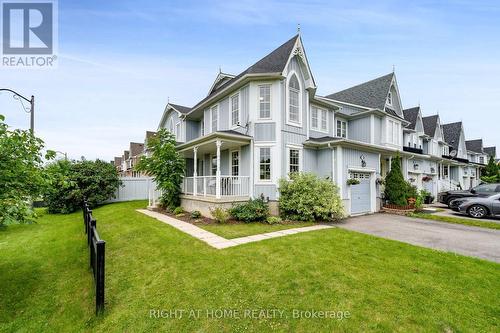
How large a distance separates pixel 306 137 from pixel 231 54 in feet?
31.0

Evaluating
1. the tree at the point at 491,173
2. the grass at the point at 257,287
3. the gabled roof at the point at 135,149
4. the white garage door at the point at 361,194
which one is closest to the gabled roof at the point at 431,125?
the tree at the point at 491,173

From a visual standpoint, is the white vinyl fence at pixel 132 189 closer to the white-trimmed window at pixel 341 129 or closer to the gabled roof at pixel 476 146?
the white-trimmed window at pixel 341 129

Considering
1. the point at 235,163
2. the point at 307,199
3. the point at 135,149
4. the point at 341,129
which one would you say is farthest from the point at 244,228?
the point at 135,149

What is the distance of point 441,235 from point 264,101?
9.08 meters

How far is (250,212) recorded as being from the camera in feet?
32.6

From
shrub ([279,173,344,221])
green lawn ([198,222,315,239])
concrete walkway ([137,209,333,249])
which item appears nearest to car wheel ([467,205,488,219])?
shrub ([279,173,344,221])

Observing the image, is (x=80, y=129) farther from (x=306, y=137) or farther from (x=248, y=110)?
(x=306, y=137)

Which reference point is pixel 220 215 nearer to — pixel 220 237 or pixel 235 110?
pixel 220 237

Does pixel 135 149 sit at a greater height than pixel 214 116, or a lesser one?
greater

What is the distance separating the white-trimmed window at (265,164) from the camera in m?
11.4

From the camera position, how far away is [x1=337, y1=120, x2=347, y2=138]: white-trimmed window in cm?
1658

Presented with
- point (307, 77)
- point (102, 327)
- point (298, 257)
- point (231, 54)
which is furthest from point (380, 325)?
point (231, 54)

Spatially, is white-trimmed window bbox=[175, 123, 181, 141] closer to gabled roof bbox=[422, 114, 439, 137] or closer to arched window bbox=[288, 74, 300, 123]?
arched window bbox=[288, 74, 300, 123]

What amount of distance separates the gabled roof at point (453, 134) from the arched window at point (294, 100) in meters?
29.9
